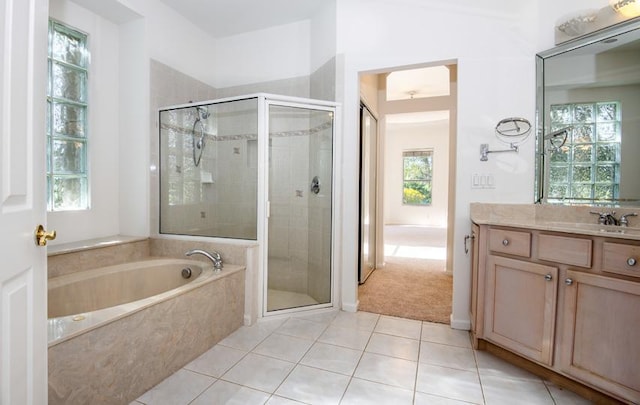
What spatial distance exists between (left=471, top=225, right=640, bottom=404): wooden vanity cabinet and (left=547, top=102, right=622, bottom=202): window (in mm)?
683

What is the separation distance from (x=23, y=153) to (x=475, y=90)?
2.59 m

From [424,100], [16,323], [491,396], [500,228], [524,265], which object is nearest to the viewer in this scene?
[16,323]

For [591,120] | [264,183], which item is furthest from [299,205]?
[591,120]

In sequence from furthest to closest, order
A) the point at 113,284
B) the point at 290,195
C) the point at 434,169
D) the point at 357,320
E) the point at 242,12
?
1. the point at 434,169
2. the point at 242,12
3. the point at 290,195
4. the point at 357,320
5. the point at 113,284

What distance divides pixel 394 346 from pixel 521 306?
0.83 metres

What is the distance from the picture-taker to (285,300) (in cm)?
272

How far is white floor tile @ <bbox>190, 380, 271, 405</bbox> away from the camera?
5.09ft

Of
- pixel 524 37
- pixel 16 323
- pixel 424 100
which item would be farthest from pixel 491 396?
pixel 424 100

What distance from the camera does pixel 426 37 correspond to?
245cm

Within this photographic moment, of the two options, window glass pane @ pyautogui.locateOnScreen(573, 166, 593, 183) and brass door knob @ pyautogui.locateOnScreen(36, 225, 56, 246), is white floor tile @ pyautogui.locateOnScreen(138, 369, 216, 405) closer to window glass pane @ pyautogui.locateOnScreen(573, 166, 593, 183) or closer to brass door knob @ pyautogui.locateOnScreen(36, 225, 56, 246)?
brass door knob @ pyautogui.locateOnScreen(36, 225, 56, 246)

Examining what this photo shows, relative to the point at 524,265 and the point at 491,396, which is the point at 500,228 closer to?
the point at 524,265

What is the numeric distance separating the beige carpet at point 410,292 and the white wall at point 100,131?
2.40 m

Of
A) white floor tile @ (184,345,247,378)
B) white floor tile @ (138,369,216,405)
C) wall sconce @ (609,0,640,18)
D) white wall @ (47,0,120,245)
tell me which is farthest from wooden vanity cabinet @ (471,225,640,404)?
white wall @ (47,0,120,245)

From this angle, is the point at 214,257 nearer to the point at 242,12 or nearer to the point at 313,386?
the point at 313,386
